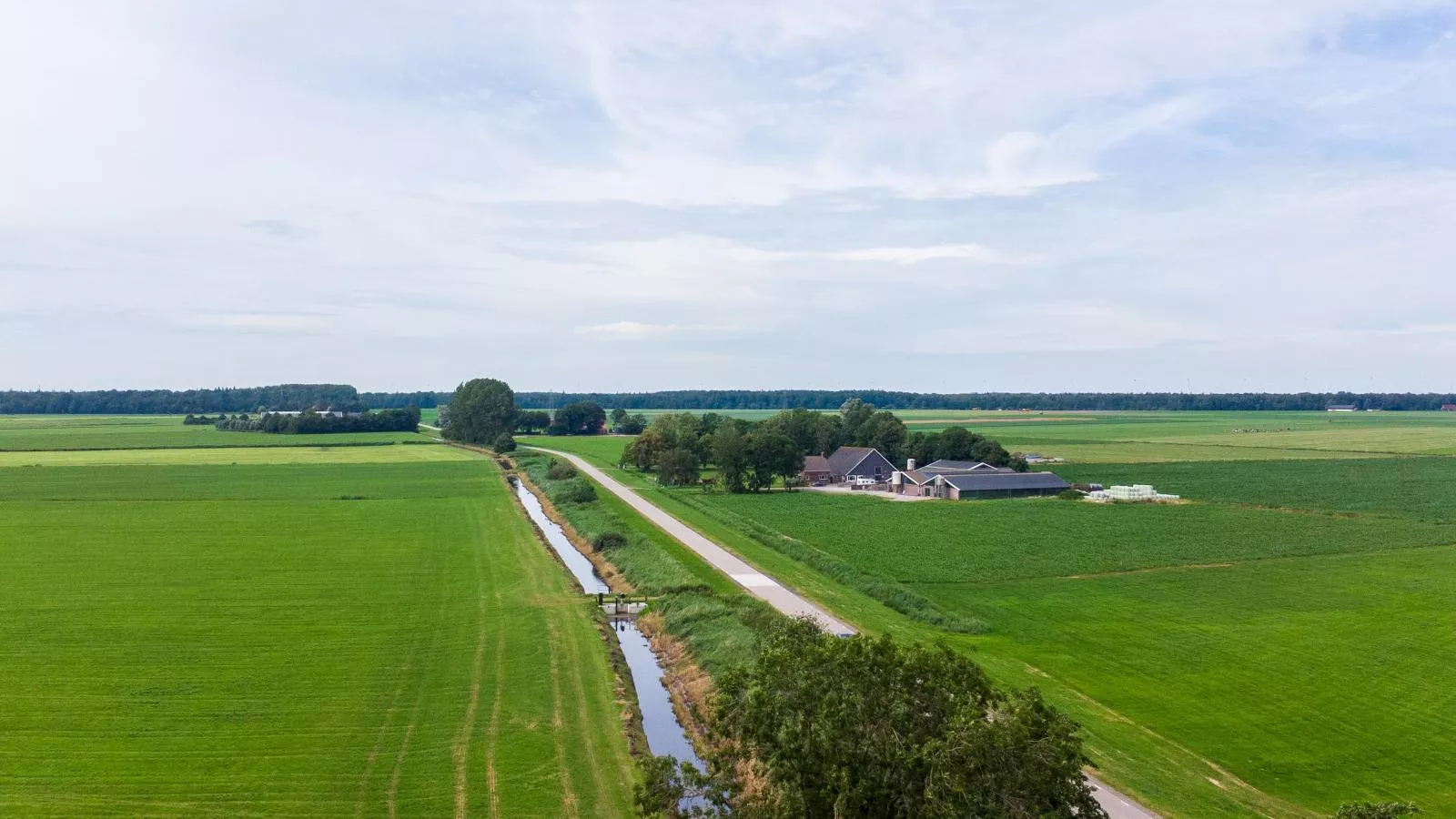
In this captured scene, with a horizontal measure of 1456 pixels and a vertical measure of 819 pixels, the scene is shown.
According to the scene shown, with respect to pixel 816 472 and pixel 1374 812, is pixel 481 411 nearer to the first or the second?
pixel 816 472

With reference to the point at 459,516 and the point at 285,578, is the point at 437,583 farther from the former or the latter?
the point at 459,516

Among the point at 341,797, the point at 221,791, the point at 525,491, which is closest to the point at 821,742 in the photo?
the point at 341,797

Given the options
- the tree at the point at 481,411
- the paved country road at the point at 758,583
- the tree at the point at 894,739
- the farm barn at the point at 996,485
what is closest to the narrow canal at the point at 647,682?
the paved country road at the point at 758,583

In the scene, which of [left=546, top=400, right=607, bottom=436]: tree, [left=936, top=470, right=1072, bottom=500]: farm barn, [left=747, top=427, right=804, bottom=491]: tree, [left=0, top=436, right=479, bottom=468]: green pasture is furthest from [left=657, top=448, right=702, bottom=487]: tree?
[left=546, top=400, right=607, bottom=436]: tree

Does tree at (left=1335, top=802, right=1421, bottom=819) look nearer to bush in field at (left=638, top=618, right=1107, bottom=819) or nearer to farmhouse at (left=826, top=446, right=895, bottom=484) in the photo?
bush in field at (left=638, top=618, right=1107, bottom=819)

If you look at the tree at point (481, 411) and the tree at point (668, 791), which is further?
the tree at point (481, 411)

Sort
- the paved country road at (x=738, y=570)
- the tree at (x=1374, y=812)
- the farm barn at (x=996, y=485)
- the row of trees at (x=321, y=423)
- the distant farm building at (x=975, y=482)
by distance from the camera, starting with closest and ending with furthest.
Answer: the tree at (x=1374, y=812)
the paved country road at (x=738, y=570)
the farm barn at (x=996, y=485)
the distant farm building at (x=975, y=482)
the row of trees at (x=321, y=423)

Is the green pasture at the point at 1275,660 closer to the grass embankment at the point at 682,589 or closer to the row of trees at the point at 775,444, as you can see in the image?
the grass embankment at the point at 682,589
